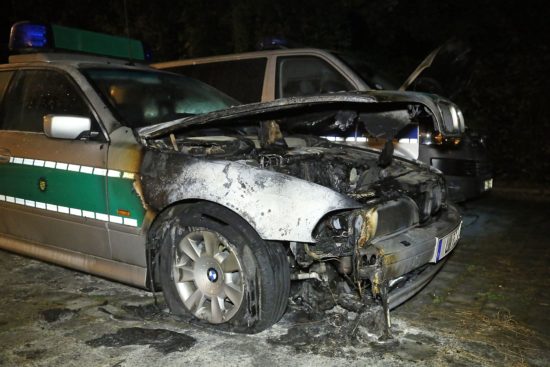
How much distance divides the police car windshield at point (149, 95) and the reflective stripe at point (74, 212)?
2.09 feet

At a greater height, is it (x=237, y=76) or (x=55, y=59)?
(x=237, y=76)

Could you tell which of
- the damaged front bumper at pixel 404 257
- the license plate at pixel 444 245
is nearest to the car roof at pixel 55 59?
the damaged front bumper at pixel 404 257

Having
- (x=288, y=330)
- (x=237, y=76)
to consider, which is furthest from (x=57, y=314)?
(x=237, y=76)

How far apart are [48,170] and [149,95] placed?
0.93 m

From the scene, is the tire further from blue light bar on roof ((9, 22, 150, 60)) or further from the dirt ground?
blue light bar on roof ((9, 22, 150, 60))

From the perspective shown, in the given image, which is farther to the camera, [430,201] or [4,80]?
[4,80]

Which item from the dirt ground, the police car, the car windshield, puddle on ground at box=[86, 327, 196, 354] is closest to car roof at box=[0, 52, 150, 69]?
the police car

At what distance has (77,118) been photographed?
322 centimetres

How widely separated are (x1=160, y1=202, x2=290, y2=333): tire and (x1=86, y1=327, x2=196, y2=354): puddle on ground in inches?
6.5

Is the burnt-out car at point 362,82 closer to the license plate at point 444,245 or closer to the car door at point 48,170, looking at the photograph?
the license plate at point 444,245

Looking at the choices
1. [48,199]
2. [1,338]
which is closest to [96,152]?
[48,199]

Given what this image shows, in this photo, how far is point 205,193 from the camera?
2.85 meters

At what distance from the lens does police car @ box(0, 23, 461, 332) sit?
274 cm

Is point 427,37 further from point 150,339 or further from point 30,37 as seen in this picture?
point 150,339
